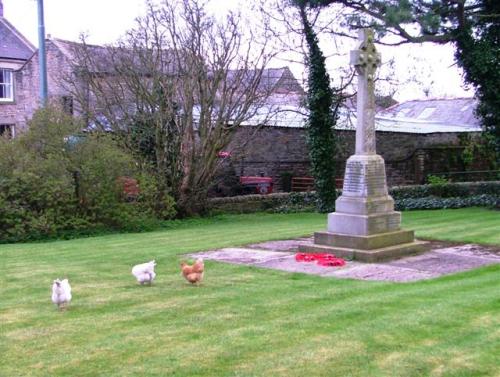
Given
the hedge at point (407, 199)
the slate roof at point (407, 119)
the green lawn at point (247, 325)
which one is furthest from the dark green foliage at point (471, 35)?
the green lawn at point (247, 325)

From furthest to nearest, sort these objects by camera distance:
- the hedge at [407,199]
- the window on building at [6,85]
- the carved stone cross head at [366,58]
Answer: the window on building at [6,85]
the hedge at [407,199]
the carved stone cross head at [366,58]

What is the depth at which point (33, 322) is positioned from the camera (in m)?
6.66

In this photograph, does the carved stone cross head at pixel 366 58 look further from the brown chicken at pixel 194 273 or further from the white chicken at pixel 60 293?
the white chicken at pixel 60 293

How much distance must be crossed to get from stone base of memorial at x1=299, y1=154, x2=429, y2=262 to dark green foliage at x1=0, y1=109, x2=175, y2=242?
856 cm

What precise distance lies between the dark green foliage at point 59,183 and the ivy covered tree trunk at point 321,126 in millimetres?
7874

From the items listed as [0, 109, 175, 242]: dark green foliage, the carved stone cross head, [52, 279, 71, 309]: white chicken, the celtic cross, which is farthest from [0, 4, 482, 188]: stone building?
[52, 279, 71, 309]: white chicken

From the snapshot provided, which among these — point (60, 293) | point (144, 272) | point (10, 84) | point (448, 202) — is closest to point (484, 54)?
point (448, 202)

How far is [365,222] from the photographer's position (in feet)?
34.6

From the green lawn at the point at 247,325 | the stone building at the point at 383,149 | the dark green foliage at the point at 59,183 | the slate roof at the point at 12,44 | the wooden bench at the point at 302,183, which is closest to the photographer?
the green lawn at the point at 247,325

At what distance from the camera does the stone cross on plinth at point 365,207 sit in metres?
10.6

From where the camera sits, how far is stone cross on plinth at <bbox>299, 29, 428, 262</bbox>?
10570mm

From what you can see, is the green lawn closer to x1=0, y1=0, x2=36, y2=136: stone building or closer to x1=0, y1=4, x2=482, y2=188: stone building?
x1=0, y1=4, x2=482, y2=188: stone building

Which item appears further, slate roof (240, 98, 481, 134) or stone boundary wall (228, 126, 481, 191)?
stone boundary wall (228, 126, 481, 191)

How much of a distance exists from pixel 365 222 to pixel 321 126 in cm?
1413
